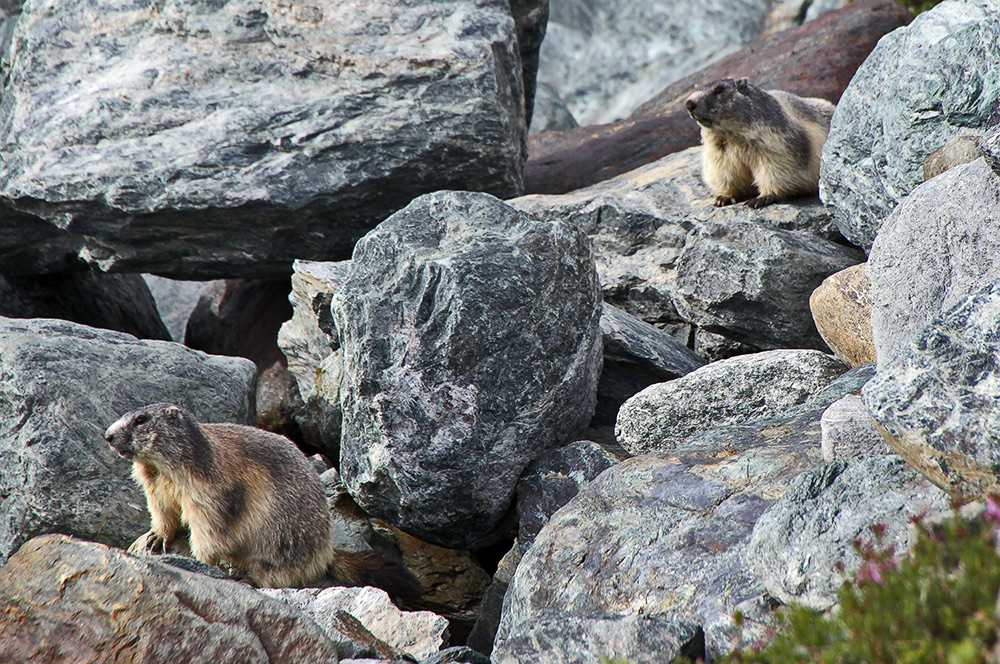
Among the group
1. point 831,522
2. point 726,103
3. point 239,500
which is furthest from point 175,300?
point 831,522

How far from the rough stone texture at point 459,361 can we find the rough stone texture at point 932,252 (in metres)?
2.40

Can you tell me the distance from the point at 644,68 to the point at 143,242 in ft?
75.6

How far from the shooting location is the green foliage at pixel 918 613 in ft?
8.98

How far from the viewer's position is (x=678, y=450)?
6.11m

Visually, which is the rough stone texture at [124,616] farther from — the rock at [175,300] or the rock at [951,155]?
the rock at [175,300]

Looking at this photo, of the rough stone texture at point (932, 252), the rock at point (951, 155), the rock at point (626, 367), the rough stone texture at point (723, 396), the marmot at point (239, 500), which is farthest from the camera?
the rock at point (626, 367)

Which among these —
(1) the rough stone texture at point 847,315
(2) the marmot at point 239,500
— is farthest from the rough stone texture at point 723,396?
(2) the marmot at point 239,500

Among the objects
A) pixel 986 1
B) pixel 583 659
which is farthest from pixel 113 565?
pixel 986 1

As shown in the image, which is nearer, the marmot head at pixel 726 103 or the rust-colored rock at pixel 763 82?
the marmot head at pixel 726 103

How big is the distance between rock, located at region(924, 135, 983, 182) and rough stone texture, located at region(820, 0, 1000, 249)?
42cm

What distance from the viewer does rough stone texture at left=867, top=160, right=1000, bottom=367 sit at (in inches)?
215

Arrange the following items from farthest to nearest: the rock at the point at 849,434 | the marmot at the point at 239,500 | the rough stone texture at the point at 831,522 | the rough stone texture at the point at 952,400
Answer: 1. the marmot at the point at 239,500
2. the rock at the point at 849,434
3. the rough stone texture at the point at 831,522
4. the rough stone texture at the point at 952,400

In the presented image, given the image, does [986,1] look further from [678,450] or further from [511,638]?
[511,638]

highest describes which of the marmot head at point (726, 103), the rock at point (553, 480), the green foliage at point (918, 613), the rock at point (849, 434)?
the marmot head at point (726, 103)
